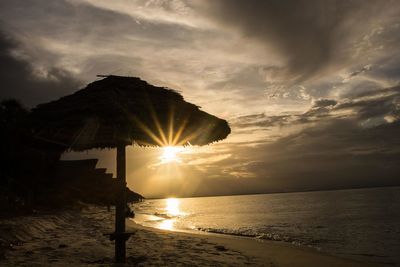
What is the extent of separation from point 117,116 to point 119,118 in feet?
0.19

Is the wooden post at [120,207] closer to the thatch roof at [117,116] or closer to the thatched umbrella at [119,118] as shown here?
the thatched umbrella at [119,118]

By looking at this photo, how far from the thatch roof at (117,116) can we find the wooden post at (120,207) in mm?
430

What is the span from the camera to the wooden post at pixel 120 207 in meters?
7.34

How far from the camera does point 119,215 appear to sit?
24.3 feet

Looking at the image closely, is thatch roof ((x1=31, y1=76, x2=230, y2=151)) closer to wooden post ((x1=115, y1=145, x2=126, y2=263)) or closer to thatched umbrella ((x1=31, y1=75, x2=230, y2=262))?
thatched umbrella ((x1=31, y1=75, x2=230, y2=262))

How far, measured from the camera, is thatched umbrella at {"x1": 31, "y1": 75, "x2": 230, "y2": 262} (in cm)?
688

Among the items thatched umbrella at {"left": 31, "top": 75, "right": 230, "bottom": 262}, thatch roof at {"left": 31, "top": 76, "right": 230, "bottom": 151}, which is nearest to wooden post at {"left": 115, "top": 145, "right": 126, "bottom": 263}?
thatched umbrella at {"left": 31, "top": 75, "right": 230, "bottom": 262}

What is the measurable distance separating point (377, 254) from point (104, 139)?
14280 millimetres

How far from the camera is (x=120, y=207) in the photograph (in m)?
7.42

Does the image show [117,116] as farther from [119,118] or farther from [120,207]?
[120,207]

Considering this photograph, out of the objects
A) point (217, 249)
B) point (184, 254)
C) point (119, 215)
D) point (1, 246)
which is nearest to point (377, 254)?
point (217, 249)

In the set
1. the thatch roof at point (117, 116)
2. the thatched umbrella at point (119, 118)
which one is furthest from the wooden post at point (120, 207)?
the thatch roof at point (117, 116)

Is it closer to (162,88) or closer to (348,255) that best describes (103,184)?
(348,255)

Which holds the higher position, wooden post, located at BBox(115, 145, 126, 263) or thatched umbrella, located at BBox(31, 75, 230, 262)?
thatched umbrella, located at BBox(31, 75, 230, 262)
